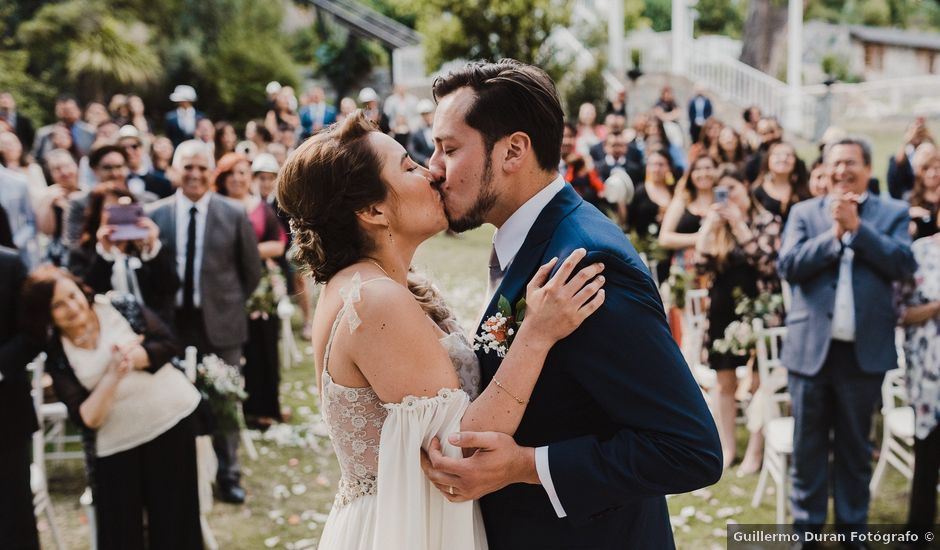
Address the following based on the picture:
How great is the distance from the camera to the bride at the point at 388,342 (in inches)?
80.1

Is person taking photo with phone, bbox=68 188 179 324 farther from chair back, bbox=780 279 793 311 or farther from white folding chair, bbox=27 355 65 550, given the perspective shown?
chair back, bbox=780 279 793 311

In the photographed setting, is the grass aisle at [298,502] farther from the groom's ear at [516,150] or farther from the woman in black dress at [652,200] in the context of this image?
the woman in black dress at [652,200]

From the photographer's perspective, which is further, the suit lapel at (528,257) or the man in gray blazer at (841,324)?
the man in gray blazer at (841,324)

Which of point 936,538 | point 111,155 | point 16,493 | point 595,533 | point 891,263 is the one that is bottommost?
point 936,538

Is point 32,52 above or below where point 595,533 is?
above

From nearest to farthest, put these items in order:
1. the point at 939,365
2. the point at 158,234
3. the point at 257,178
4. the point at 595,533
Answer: the point at 595,533
the point at 939,365
the point at 158,234
the point at 257,178

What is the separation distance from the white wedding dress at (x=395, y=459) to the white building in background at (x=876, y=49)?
52081 mm

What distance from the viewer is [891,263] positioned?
4.27 m

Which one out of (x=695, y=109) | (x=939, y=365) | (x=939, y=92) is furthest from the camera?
(x=939, y=92)

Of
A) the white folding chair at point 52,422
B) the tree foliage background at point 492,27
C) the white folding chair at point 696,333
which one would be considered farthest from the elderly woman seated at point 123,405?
the tree foliage background at point 492,27

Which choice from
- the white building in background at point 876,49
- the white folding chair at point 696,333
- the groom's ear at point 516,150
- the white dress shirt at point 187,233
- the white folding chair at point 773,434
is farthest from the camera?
the white building in background at point 876,49

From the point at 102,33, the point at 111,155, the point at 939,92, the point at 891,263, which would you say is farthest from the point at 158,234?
the point at 939,92

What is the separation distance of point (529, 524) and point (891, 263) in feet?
9.90

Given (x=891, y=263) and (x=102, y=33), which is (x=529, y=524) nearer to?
(x=891, y=263)
